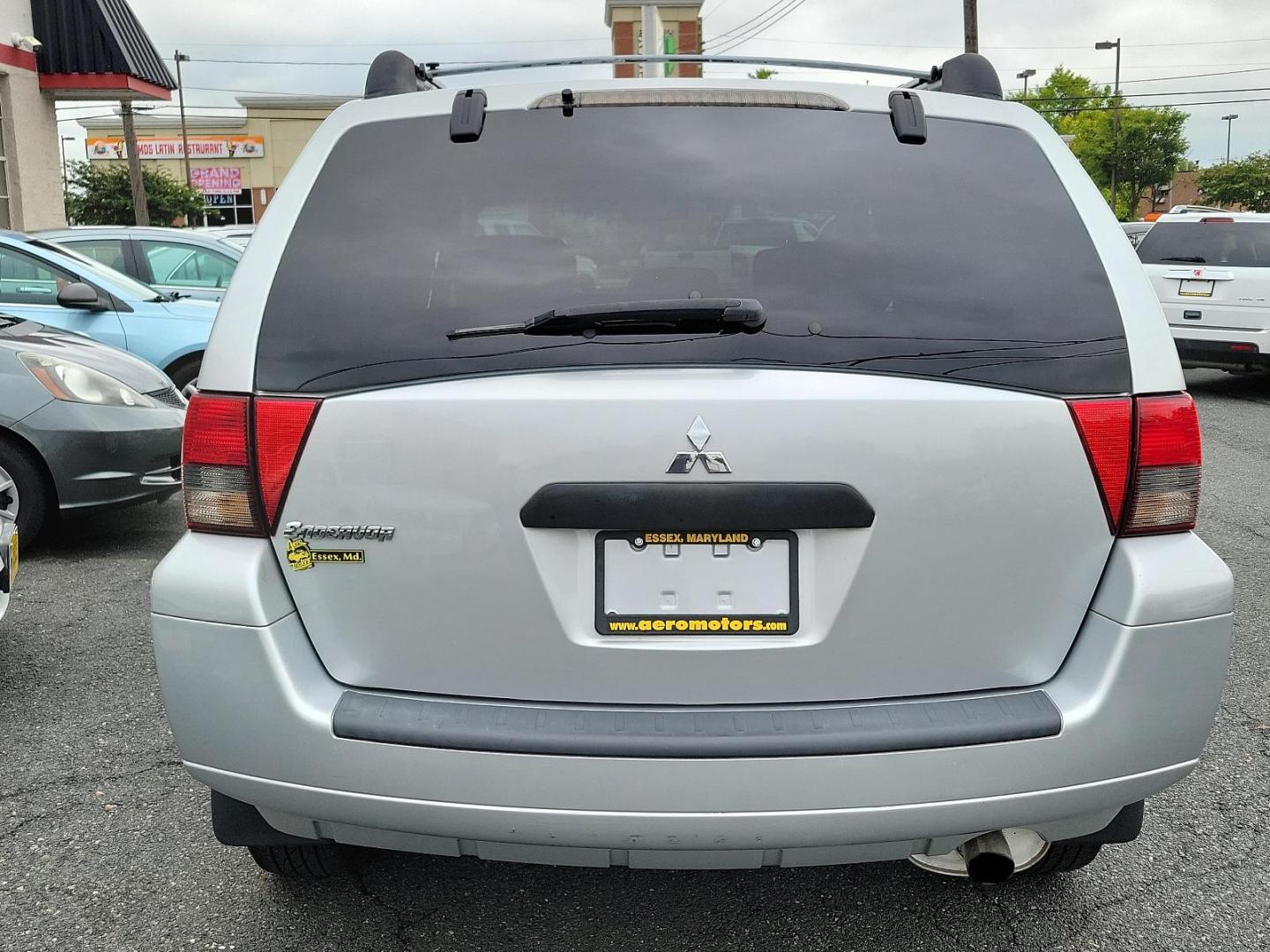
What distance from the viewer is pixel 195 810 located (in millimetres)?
3178

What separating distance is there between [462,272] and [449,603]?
0.61 m

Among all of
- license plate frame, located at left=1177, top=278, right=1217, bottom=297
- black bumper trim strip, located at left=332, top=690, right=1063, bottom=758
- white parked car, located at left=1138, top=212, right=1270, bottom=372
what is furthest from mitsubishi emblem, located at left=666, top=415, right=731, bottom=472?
license plate frame, located at left=1177, top=278, right=1217, bottom=297

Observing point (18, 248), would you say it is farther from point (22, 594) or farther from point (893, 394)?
point (893, 394)

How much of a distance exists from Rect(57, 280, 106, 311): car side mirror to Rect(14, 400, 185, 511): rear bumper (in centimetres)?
213

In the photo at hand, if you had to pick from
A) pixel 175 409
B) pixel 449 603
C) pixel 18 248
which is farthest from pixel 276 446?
pixel 18 248

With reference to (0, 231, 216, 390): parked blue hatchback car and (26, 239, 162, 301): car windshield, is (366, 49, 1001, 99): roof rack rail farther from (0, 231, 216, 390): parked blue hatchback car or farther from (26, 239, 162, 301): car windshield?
(26, 239, 162, 301): car windshield

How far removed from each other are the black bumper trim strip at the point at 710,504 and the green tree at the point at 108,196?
4428 cm

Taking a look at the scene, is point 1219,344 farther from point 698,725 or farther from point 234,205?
point 234,205

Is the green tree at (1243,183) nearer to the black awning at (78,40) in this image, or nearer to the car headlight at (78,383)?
the black awning at (78,40)

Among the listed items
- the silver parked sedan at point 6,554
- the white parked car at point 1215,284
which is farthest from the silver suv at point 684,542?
the white parked car at point 1215,284

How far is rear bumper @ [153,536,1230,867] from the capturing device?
6.49 feet

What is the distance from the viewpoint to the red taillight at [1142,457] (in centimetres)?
210

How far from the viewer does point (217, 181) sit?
63875 millimetres

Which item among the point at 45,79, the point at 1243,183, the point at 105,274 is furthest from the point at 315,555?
the point at 1243,183
